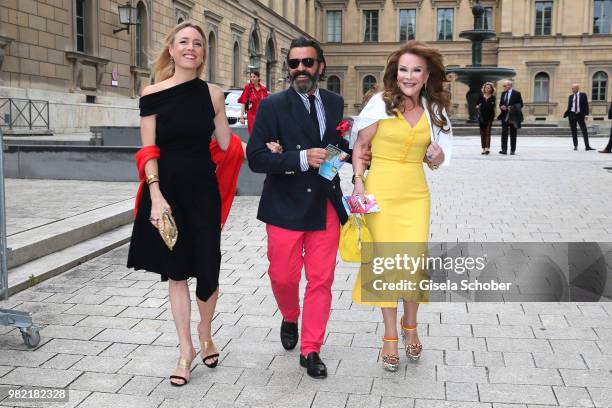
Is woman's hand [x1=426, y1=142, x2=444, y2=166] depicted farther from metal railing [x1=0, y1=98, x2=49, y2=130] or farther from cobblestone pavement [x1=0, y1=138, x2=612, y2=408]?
metal railing [x1=0, y1=98, x2=49, y2=130]

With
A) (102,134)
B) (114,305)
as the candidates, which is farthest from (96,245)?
(102,134)

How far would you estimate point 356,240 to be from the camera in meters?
3.93

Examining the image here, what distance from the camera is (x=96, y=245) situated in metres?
7.20

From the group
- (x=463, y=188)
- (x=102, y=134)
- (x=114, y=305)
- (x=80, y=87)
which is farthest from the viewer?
(x=80, y=87)

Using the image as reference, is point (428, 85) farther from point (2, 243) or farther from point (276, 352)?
point (2, 243)

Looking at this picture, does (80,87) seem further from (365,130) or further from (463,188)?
(365,130)

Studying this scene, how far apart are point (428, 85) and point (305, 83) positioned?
2.37ft

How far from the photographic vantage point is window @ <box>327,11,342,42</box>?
5794 centimetres

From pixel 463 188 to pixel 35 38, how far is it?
1321 cm

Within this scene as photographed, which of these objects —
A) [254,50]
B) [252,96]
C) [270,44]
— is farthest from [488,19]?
[252,96]

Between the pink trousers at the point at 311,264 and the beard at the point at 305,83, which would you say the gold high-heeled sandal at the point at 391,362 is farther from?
the beard at the point at 305,83

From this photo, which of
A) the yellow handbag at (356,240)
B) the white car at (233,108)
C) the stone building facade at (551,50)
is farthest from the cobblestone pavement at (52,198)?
the stone building facade at (551,50)

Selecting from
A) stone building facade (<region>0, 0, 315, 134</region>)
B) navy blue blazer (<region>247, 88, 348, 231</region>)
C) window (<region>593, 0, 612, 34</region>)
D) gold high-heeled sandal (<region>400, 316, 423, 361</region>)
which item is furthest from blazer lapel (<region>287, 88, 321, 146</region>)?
window (<region>593, 0, 612, 34</region>)

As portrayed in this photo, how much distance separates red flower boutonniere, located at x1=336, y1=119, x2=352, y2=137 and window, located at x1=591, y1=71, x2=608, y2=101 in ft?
166
